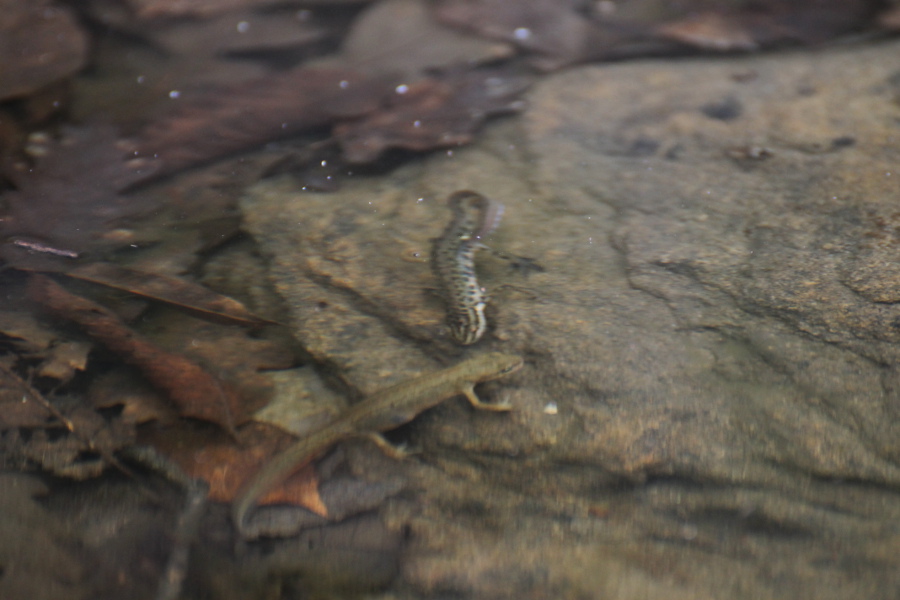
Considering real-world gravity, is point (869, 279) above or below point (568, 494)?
above

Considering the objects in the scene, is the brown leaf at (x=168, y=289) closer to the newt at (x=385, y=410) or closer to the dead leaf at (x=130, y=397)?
the dead leaf at (x=130, y=397)

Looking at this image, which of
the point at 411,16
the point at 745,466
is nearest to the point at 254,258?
the point at 745,466

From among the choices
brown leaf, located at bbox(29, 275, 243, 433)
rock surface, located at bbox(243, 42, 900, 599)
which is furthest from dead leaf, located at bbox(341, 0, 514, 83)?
brown leaf, located at bbox(29, 275, 243, 433)

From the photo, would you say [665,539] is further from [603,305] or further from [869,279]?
[869,279]

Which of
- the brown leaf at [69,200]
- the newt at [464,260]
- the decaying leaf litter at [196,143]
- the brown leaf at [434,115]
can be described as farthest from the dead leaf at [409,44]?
the brown leaf at [69,200]

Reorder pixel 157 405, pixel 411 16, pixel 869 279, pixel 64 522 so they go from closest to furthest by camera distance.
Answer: pixel 64 522 → pixel 157 405 → pixel 869 279 → pixel 411 16
